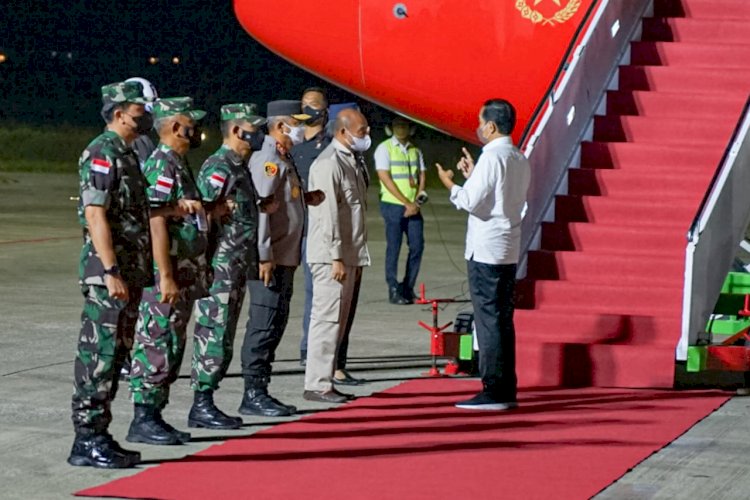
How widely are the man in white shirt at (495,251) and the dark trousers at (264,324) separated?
38.2 inches

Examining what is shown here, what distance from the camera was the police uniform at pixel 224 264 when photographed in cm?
734

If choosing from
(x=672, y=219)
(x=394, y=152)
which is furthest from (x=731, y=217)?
(x=394, y=152)

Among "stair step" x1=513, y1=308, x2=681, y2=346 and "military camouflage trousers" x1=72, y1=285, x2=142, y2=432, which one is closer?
"military camouflage trousers" x1=72, y1=285, x2=142, y2=432

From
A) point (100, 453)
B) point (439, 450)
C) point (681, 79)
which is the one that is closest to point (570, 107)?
point (681, 79)

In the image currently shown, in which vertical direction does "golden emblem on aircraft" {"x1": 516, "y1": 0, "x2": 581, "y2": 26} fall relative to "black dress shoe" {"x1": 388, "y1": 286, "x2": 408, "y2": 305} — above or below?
above

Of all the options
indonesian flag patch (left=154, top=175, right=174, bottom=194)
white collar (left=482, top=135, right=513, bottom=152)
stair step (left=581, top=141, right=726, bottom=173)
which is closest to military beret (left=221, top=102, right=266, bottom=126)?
indonesian flag patch (left=154, top=175, right=174, bottom=194)

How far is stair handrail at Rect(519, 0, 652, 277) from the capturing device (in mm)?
9891

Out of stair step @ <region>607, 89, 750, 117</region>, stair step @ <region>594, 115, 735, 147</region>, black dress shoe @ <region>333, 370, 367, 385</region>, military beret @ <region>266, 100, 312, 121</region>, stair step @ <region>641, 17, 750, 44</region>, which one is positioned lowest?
black dress shoe @ <region>333, 370, 367, 385</region>

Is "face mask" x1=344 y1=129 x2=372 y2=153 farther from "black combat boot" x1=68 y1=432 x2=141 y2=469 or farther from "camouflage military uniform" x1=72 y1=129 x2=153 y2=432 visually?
"black combat boot" x1=68 y1=432 x2=141 y2=469

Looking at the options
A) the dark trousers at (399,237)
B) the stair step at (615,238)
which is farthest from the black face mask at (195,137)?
the dark trousers at (399,237)

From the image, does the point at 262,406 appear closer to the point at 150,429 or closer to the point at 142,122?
the point at 150,429

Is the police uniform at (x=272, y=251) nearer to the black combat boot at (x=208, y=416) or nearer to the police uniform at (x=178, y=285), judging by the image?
the black combat boot at (x=208, y=416)

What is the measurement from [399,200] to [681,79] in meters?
2.98

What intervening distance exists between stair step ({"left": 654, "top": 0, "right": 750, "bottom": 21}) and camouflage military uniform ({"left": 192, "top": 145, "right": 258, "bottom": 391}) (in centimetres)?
508
